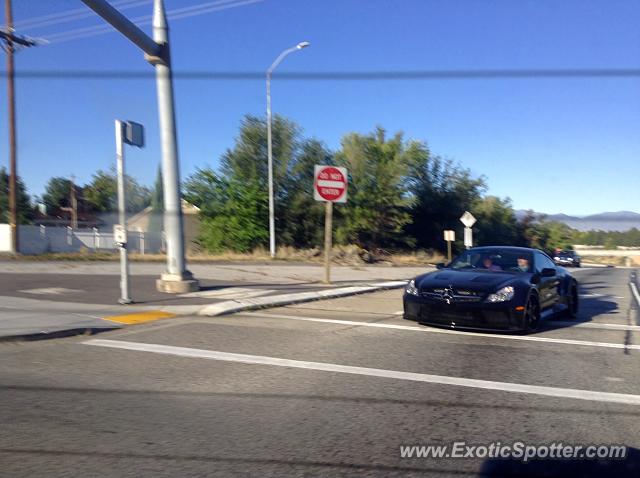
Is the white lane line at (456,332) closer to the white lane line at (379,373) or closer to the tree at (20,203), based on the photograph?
the white lane line at (379,373)

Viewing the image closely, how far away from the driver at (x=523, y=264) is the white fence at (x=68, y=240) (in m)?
25.3

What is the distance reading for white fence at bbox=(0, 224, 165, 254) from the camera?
109 feet

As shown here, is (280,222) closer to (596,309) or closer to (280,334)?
(596,309)

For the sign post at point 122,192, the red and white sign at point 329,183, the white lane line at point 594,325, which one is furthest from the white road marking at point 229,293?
the white lane line at point 594,325

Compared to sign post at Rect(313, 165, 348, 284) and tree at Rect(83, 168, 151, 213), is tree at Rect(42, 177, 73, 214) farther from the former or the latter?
sign post at Rect(313, 165, 348, 284)

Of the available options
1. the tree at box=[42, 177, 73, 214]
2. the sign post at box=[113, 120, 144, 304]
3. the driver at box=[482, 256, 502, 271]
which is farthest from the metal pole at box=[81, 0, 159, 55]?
the tree at box=[42, 177, 73, 214]

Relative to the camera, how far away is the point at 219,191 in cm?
3675

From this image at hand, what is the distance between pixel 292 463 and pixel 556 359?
487cm

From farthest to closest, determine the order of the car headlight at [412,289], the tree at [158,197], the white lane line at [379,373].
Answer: the tree at [158,197] < the car headlight at [412,289] < the white lane line at [379,373]

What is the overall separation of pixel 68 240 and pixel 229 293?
25.2 m

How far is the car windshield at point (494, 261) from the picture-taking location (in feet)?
35.2

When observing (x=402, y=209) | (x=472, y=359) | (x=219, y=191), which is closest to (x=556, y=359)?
(x=472, y=359)

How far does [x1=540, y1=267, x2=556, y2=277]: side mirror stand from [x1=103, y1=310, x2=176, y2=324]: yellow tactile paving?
261 inches

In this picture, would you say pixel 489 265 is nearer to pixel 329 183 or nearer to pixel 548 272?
pixel 548 272
